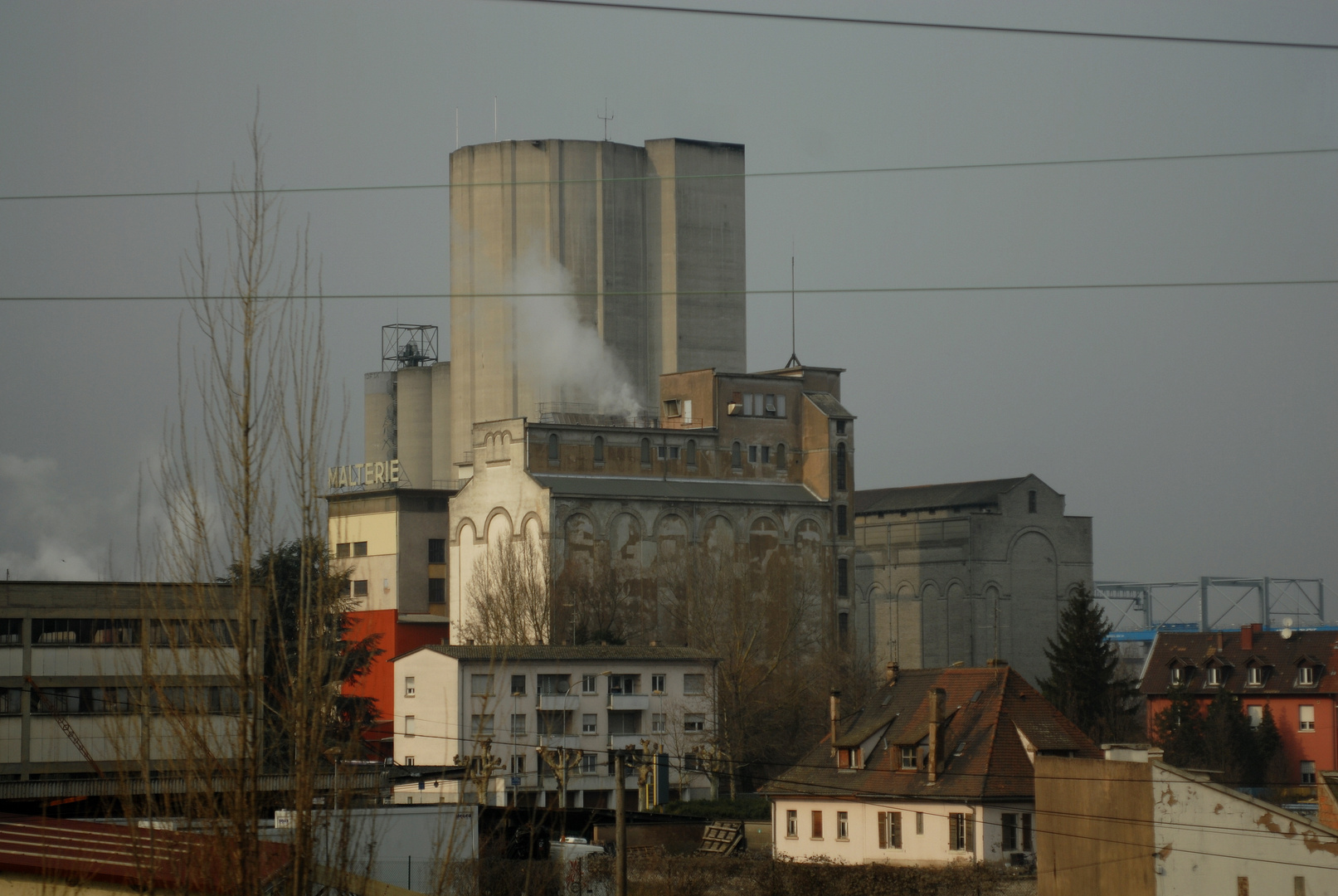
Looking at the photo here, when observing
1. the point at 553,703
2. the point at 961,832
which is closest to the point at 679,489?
the point at 553,703

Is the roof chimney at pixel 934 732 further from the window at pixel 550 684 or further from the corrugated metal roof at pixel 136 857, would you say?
the corrugated metal roof at pixel 136 857

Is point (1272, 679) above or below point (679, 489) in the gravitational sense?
below

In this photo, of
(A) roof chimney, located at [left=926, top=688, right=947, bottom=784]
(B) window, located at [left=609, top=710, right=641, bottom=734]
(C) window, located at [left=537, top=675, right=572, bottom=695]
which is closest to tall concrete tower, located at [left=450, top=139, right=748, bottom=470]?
(B) window, located at [left=609, top=710, right=641, bottom=734]

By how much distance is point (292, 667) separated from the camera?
40.1ft

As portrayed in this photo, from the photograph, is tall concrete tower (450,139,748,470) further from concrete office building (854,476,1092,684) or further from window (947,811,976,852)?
window (947,811,976,852)

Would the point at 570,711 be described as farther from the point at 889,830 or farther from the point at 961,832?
the point at 961,832

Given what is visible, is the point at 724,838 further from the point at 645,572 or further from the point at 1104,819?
the point at 645,572

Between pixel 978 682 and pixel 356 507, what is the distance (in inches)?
2437

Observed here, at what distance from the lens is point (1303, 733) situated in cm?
6694

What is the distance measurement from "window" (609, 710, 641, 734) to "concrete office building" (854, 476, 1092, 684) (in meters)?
33.3

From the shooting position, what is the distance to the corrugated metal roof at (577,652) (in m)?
60.6

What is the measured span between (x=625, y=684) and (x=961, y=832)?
22639 mm

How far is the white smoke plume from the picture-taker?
102875 millimetres

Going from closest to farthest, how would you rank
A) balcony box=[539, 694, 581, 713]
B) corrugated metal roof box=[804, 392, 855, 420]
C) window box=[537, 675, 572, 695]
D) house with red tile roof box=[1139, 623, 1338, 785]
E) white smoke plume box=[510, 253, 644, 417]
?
Answer: balcony box=[539, 694, 581, 713]
window box=[537, 675, 572, 695]
house with red tile roof box=[1139, 623, 1338, 785]
corrugated metal roof box=[804, 392, 855, 420]
white smoke plume box=[510, 253, 644, 417]
